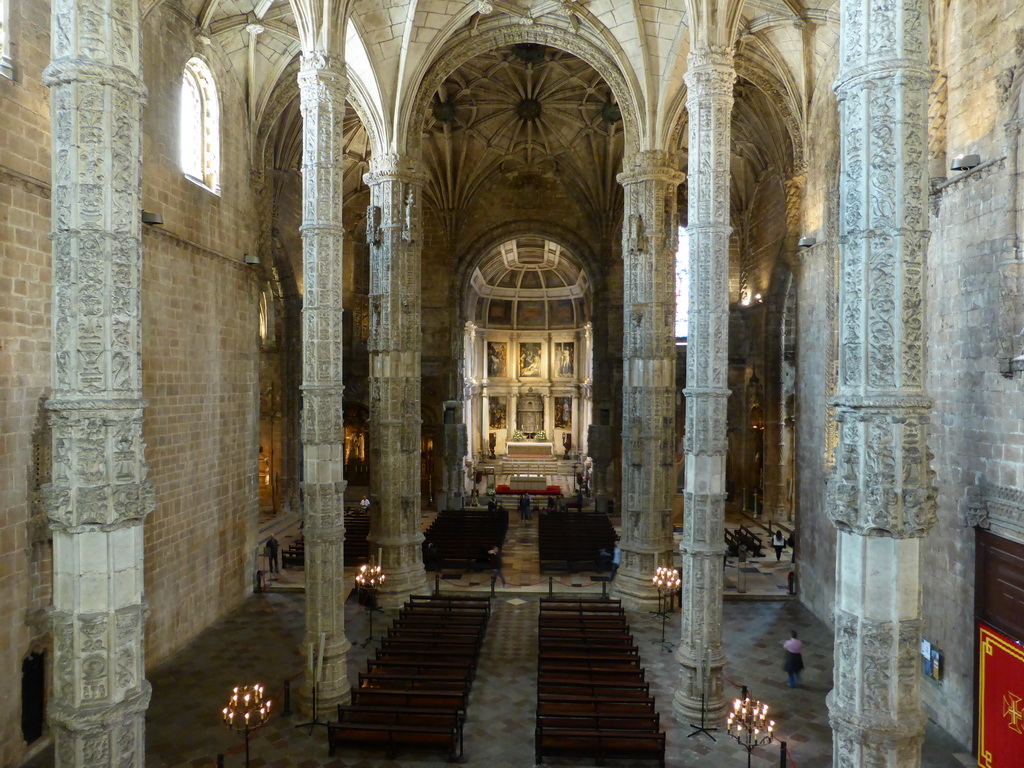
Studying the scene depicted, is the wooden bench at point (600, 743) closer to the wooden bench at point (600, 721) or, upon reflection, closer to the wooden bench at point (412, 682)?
the wooden bench at point (600, 721)

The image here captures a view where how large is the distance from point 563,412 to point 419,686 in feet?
115

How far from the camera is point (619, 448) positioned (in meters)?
32.8

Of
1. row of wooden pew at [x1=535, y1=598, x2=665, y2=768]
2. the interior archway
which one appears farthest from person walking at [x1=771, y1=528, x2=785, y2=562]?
the interior archway

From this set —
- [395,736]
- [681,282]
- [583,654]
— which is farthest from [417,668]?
[681,282]

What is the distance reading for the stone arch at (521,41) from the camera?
19.6 metres

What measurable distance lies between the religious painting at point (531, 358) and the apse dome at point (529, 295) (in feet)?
3.90

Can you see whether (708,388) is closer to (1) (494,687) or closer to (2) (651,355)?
(2) (651,355)

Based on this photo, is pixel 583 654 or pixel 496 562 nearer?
pixel 583 654

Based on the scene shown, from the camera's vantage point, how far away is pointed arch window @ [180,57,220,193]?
55.0 ft

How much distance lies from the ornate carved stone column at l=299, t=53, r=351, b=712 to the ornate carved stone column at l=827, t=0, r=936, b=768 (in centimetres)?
891

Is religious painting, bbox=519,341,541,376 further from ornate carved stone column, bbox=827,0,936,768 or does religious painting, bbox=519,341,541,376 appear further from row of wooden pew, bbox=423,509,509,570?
ornate carved stone column, bbox=827,0,936,768

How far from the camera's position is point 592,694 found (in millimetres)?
12430

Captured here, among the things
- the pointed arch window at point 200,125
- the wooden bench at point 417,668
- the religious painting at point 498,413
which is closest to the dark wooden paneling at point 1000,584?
the wooden bench at point 417,668

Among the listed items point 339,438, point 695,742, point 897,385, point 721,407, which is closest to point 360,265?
point 339,438
